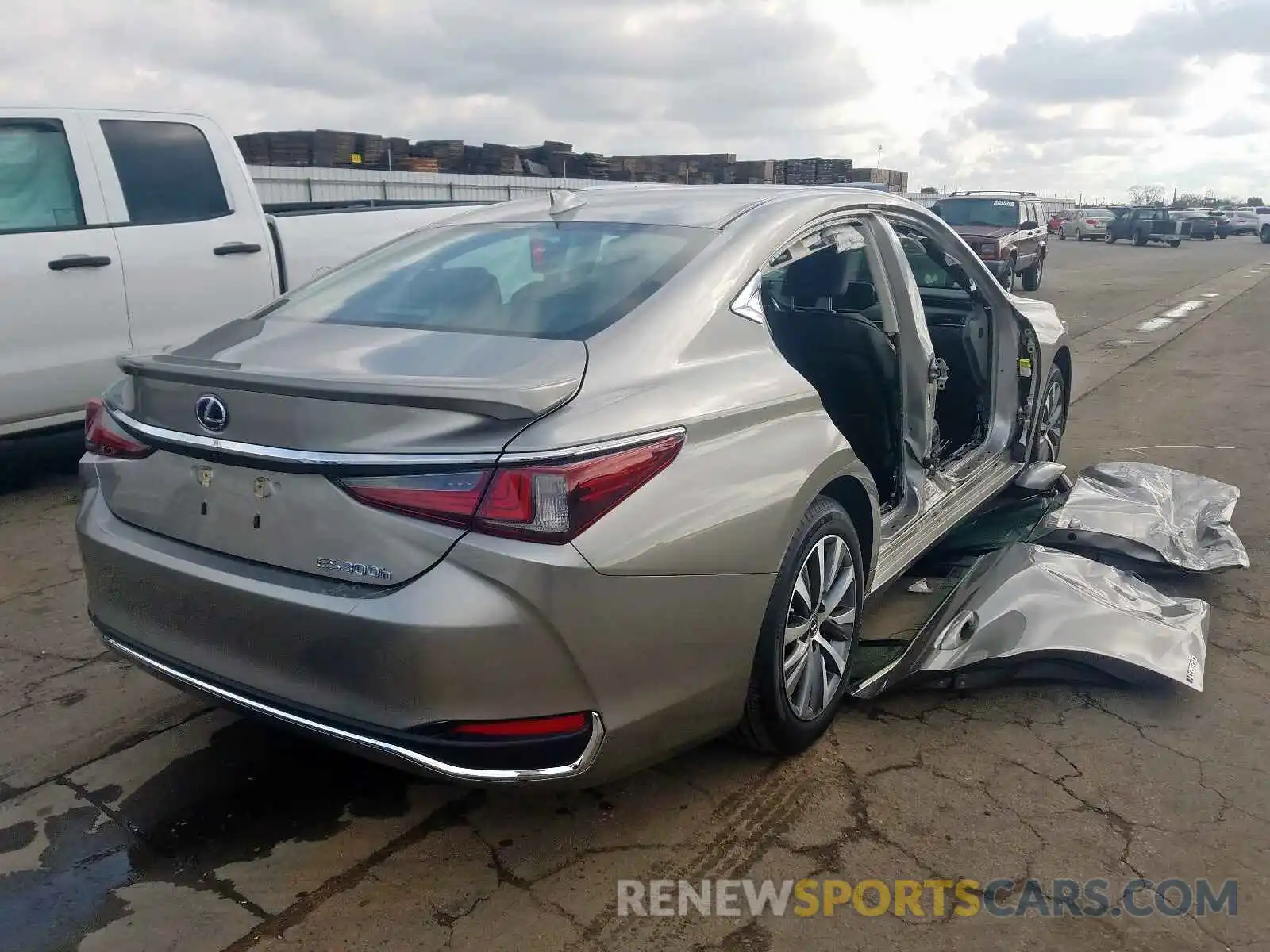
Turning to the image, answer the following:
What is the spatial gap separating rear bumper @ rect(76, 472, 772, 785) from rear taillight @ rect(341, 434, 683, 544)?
0.15 feet

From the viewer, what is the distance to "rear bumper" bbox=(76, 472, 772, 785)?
85.2 inches

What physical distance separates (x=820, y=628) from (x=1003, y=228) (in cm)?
1751

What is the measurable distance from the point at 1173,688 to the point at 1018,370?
5.99 feet

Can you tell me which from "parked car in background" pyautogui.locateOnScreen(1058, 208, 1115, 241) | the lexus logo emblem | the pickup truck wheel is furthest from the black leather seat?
"parked car in background" pyautogui.locateOnScreen(1058, 208, 1115, 241)

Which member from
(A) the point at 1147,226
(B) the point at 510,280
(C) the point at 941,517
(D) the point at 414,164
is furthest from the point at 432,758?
(A) the point at 1147,226

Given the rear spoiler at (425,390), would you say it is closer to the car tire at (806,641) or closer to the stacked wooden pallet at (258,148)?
the car tire at (806,641)

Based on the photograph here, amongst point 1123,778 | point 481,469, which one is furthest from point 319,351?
point 1123,778

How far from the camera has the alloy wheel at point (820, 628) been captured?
9.59 ft

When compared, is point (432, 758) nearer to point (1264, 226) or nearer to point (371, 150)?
point (371, 150)

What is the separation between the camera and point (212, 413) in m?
2.41

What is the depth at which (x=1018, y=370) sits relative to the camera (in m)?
4.89

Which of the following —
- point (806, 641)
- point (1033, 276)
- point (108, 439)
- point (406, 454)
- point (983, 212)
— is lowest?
point (1033, 276)

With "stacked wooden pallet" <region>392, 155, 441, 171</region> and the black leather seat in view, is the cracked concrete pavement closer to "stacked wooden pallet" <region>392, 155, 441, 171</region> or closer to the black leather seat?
the black leather seat

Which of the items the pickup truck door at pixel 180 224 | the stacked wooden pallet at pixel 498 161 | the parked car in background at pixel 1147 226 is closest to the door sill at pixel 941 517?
the pickup truck door at pixel 180 224
